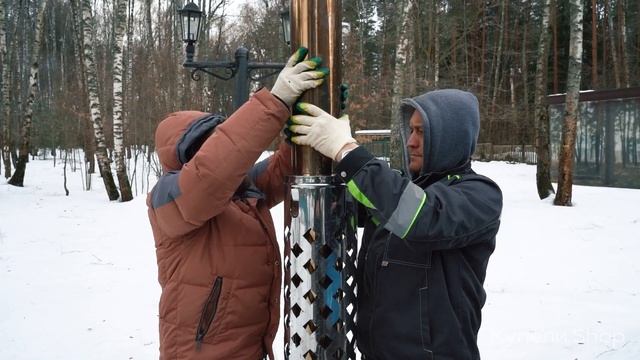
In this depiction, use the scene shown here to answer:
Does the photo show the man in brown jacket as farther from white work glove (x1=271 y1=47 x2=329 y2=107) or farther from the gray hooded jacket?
the gray hooded jacket

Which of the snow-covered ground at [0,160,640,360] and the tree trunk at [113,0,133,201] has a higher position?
the tree trunk at [113,0,133,201]

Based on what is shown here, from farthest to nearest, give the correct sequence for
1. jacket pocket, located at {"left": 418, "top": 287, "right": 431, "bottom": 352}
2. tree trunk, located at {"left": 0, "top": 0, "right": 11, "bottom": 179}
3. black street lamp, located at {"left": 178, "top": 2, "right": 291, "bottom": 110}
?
tree trunk, located at {"left": 0, "top": 0, "right": 11, "bottom": 179}, black street lamp, located at {"left": 178, "top": 2, "right": 291, "bottom": 110}, jacket pocket, located at {"left": 418, "top": 287, "right": 431, "bottom": 352}

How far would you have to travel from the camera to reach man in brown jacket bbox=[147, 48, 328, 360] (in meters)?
1.59

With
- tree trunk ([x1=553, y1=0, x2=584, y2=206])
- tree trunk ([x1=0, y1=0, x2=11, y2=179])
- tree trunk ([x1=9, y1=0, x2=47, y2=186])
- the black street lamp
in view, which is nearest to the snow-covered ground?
tree trunk ([x1=553, y1=0, x2=584, y2=206])

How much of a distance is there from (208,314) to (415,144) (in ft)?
3.34

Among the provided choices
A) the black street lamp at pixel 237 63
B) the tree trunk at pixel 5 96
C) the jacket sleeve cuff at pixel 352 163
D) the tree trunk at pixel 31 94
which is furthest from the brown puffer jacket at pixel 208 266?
the tree trunk at pixel 31 94

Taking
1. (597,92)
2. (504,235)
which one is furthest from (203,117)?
(597,92)

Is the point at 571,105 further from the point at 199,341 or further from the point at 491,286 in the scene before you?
the point at 199,341

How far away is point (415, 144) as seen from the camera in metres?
1.79

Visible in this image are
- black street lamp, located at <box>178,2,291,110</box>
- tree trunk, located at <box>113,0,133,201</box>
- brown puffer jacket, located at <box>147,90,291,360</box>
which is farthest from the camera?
tree trunk, located at <box>113,0,133,201</box>

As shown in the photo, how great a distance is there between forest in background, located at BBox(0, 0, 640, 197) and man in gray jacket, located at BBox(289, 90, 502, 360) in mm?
16436

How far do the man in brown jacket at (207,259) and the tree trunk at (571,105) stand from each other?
10004 mm

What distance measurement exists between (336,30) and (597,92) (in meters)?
15.7

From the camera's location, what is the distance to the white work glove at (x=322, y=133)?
1.34m
